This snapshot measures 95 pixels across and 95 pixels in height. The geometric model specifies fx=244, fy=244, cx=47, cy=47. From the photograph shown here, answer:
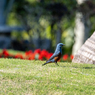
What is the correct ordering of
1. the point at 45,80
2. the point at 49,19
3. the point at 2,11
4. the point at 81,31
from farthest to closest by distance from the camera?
the point at 2,11
the point at 49,19
the point at 81,31
the point at 45,80

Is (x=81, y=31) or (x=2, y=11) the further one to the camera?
(x=2, y=11)

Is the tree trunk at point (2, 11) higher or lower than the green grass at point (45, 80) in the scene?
higher

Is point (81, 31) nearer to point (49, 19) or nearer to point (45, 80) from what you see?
point (49, 19)

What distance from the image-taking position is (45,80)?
5.52 m

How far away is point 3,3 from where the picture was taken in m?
20.7

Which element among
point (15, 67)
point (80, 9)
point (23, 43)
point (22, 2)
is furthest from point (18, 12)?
point (15, 67)

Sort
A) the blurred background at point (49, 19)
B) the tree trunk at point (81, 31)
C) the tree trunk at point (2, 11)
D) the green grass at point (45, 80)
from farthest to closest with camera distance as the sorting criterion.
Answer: the tree trunk at point (2, 11), the blurred background at point (49, 19), the tree trunk at point (81, 31), the green grass at point (45, 80)

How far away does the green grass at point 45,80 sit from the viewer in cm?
506

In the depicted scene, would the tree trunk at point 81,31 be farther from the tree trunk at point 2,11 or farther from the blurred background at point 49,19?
the tree trunk at point 2,11

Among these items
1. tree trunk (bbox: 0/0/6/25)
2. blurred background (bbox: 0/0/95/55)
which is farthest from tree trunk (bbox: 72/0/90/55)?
tree trunk (bbox: 0/0/6/25)

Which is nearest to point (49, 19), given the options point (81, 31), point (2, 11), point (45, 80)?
point (81, 31)

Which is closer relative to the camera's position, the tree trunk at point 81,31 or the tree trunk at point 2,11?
the tree trunk at point 81,31

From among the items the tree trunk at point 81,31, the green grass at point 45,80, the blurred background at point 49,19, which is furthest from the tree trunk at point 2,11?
the green grass at point 45,80

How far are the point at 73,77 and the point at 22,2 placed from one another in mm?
16043
